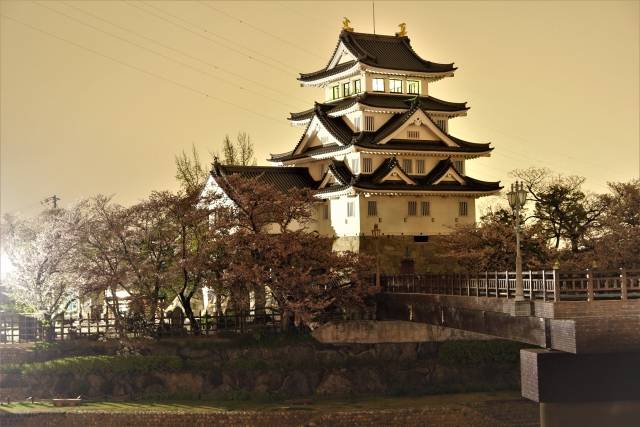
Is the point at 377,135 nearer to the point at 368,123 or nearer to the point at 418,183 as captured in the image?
the point at 368,123

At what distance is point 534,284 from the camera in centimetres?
3484

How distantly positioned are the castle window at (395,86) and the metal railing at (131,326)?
17.0 metres

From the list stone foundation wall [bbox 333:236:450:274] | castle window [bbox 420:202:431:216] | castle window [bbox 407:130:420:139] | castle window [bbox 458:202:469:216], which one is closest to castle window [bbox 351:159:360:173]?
castle window [bbox 407:130:420:139]

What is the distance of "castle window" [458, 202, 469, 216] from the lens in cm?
5878

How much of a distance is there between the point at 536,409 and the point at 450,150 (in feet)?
62.3

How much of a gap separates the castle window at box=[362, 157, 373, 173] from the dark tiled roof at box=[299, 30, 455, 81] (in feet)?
19.6

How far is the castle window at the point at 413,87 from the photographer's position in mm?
61875

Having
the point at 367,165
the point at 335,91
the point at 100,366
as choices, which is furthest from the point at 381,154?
the point at 100,366

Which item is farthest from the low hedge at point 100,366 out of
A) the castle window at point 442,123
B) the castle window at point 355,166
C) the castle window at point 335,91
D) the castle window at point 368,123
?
the castle window at point 442,123

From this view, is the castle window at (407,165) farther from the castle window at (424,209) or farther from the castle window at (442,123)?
the castle window at (442,123)

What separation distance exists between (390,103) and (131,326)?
2022 cm

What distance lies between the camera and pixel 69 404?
4428cm

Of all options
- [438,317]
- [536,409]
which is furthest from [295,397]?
[536,409]

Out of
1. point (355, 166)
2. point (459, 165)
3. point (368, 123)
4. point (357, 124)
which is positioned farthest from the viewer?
point (459, 165)
